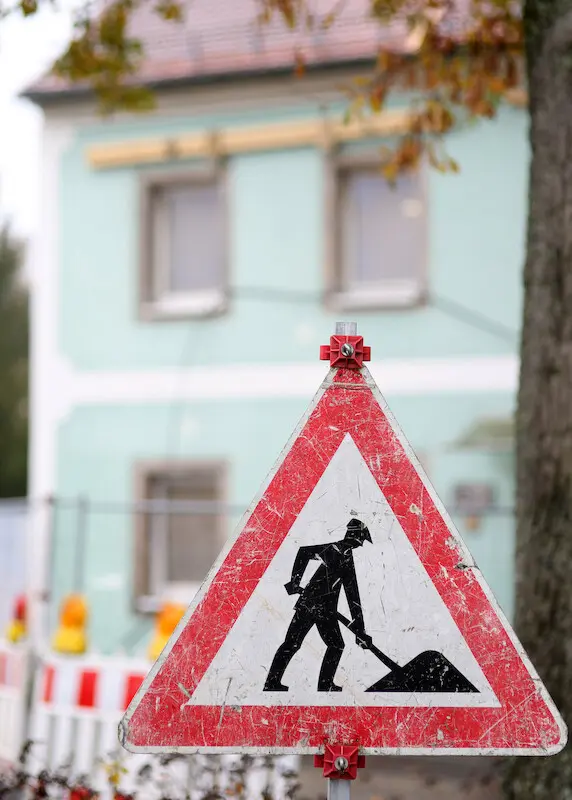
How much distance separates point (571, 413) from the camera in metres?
4.54

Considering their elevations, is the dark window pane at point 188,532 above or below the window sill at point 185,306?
below

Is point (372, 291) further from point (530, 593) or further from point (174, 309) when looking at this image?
point (530, 593)

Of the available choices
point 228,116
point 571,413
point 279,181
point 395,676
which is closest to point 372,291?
point 279,181

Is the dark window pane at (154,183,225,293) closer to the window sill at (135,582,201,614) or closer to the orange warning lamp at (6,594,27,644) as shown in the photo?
the window sill at (135,582,201,614)

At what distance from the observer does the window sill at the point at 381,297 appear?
12.7 meters

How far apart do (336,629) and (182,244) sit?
11.4 meters

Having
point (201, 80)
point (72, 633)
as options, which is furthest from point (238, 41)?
point (72, 633)

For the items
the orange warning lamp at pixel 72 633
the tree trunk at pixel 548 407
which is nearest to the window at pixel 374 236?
the orange warning lamp at pixel 72 633

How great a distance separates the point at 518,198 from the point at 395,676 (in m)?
10.1

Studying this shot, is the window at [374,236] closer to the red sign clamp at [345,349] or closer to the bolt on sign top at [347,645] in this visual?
the red sign clamp at [345,349]

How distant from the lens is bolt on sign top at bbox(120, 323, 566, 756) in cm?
273

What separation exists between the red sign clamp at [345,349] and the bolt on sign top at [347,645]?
23 centimetres

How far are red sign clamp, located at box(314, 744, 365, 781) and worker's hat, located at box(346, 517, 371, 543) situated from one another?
45 centimetres

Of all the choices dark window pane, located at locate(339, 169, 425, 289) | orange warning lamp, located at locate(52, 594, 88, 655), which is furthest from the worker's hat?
dark window pane, located at locate(339, 169, 425, 289)
